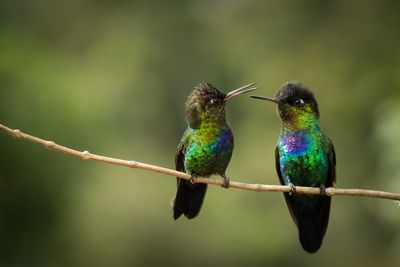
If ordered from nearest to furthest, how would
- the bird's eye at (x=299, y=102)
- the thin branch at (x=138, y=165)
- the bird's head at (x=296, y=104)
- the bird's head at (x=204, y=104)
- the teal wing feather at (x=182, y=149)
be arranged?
the thin branch at (x=138, y=165), the bird's head at (x=296, y=104), the bird's eye at (x=299, y=102), the bird's head at (x=204, y=104), the teal wing feather at (x=182, y=149)

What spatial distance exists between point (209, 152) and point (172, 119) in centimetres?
936

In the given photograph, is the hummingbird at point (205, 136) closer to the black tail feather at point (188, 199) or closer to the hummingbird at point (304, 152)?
the black tail feather at point (188, 199)

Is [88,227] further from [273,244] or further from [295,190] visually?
[295,190]

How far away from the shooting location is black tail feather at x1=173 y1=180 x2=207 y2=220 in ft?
14.5

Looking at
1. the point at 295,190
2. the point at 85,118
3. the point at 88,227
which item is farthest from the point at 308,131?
the point at 88,227

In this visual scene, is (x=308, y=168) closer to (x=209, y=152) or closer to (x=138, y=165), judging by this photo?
(x=209, y=152)

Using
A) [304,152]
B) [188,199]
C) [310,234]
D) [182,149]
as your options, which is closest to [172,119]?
[182,149]

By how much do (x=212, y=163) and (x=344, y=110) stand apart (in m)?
3.82

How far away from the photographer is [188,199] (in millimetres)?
4574

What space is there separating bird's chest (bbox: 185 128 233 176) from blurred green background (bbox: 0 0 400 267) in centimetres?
154

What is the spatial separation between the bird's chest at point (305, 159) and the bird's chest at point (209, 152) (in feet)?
1.41

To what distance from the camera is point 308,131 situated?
4.93 meters

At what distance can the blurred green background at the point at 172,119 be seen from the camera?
20.6 feet

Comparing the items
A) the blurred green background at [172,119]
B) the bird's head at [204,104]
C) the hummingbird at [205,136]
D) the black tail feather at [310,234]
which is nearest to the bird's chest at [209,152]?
the hummingbird at [205,136]
